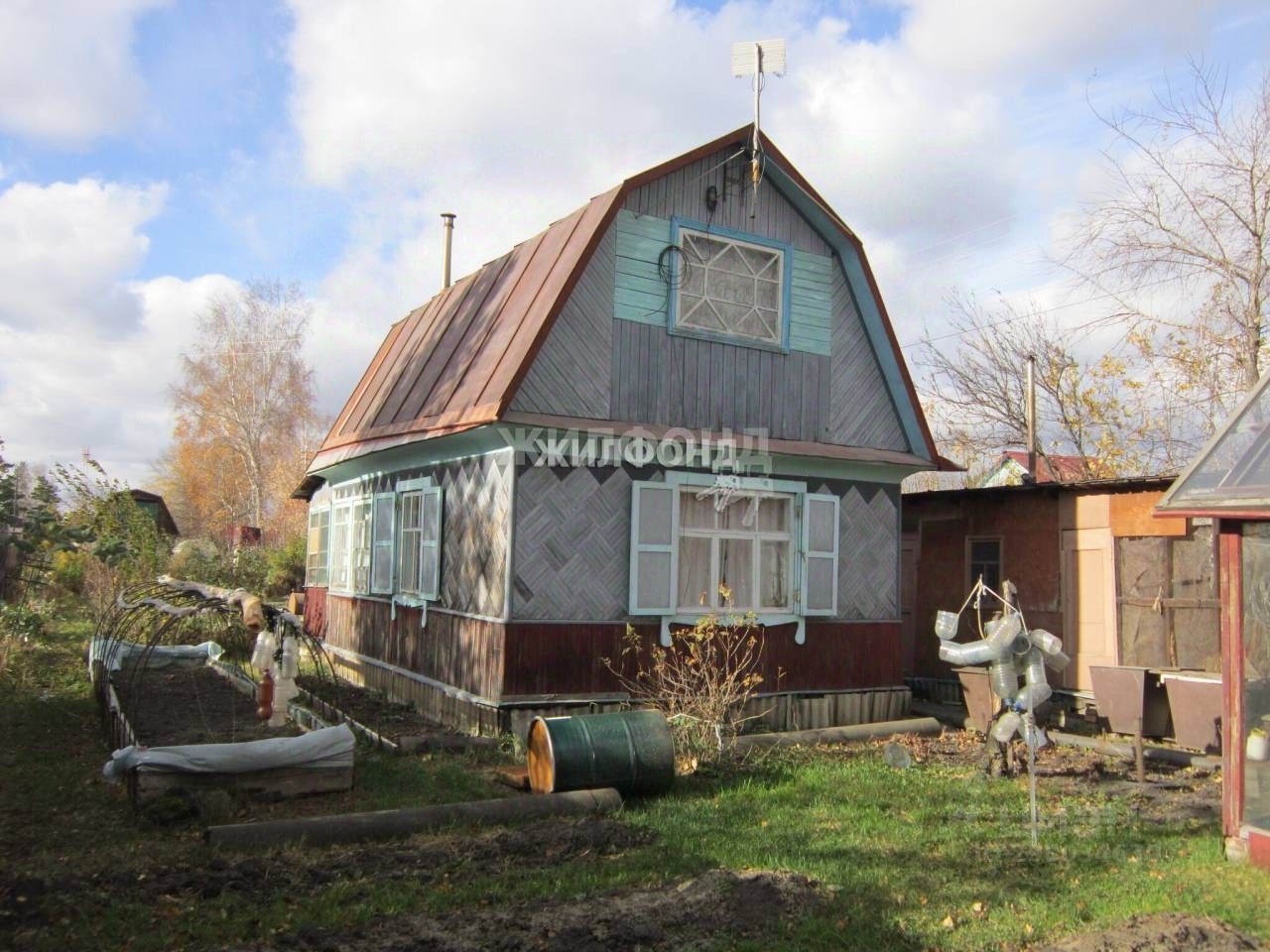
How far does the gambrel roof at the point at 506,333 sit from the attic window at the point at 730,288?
2.63ft

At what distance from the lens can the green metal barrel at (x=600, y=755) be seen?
752 centimetres

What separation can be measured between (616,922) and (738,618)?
18.5 ft

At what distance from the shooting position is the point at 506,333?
10547mm

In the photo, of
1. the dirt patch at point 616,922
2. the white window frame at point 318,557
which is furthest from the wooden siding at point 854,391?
the white window frame at point 318,557

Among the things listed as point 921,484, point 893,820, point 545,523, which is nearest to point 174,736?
point 545,523

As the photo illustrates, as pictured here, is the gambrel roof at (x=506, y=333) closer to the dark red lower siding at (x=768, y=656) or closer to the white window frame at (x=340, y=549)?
the white window frame at (x=340, y=549)

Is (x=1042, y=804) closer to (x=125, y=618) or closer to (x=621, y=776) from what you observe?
(x=621, y=776)

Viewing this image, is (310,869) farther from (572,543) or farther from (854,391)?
(854,391)

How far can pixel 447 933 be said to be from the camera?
16.4 ft

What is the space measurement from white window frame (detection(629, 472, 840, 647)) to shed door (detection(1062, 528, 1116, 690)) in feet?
9.65

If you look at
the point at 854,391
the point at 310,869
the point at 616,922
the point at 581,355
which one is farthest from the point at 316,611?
the point at 616,922

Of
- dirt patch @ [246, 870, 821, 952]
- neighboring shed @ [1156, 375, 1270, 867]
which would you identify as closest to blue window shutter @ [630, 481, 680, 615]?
dirt patch @ [246, 870, 821, 952]

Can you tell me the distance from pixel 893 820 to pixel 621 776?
6.42 ft

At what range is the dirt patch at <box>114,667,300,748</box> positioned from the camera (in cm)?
916
